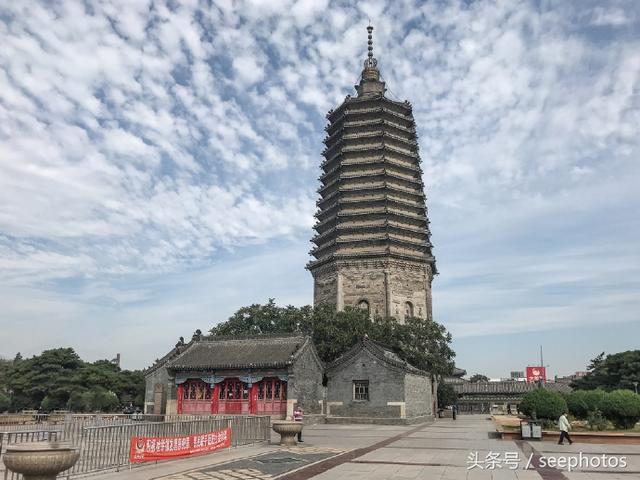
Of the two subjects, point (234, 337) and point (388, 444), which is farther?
point (234, 337)

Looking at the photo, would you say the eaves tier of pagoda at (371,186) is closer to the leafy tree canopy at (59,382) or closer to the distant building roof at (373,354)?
the distant building roof at (373,354)

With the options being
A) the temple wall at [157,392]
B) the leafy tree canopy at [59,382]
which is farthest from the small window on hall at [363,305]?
the leafy tree canopy at [59,382]

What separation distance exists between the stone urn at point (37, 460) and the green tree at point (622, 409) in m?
21.2

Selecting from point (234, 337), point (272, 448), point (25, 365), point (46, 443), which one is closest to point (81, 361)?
point (25, 365)

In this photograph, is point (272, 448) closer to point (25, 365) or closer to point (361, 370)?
point (361, 370)

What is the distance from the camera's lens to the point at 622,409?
22.4m

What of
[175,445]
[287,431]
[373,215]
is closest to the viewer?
[175,445]

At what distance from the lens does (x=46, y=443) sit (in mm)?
8664

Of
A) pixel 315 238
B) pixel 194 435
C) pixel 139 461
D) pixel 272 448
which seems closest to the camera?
pixel 139 461

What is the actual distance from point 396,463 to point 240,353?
2250 centimetres

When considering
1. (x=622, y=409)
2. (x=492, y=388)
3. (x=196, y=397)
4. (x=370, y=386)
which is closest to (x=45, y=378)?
(x=196, y=397)

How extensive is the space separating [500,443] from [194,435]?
10.7 metres

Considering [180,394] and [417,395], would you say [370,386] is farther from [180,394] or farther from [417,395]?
[180,394]

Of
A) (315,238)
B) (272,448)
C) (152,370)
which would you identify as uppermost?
(315,238)
